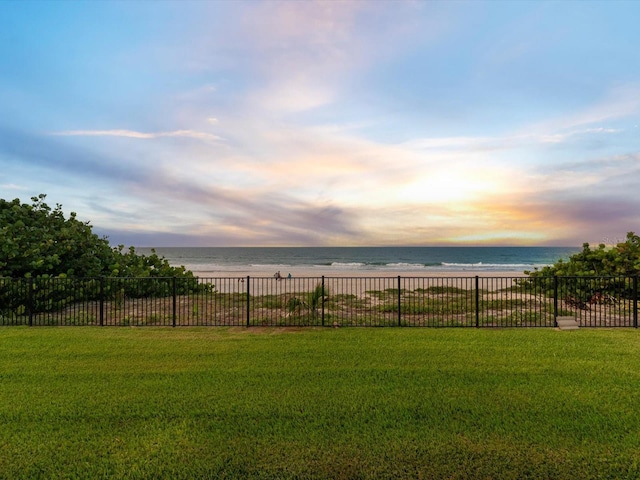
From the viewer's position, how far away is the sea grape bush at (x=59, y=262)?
1331 centimetres

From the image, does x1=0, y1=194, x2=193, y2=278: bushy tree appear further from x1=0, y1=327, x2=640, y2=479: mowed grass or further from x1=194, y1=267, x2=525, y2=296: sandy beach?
x1=0, y1=327, x2=640, y2=479: mowed grass

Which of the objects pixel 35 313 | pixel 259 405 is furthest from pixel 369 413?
pixel 35 313

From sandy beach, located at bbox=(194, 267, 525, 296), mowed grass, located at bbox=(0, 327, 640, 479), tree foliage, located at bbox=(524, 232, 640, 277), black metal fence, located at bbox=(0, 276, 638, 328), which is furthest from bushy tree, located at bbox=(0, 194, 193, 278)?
tree foliage, located at bbox=(524, 232, 640, 277)

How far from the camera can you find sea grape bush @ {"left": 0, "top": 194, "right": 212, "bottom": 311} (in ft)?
43.7

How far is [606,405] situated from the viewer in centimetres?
513

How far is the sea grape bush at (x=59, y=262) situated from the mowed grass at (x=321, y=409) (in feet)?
18.6

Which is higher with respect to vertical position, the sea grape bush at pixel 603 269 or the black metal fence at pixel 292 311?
the sea grape bush at pixel 603 269

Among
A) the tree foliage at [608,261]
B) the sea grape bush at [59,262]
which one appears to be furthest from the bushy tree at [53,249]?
the tree foliage at [608,261]

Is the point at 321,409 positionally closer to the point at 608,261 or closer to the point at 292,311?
the point at 292,311

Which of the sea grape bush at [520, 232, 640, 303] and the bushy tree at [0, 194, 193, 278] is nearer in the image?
the bushy tree at [0, 194, 193, 278]

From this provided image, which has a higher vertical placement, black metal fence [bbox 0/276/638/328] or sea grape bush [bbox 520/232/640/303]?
sea grape bush [bbox 520/232/640/303]

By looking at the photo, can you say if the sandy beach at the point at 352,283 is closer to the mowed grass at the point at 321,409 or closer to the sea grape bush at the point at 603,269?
the sea grape bush at the point at 603,269

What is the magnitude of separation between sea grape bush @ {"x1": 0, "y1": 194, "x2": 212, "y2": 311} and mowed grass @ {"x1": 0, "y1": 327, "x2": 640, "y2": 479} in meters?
5.68

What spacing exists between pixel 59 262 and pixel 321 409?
48.9 feet
